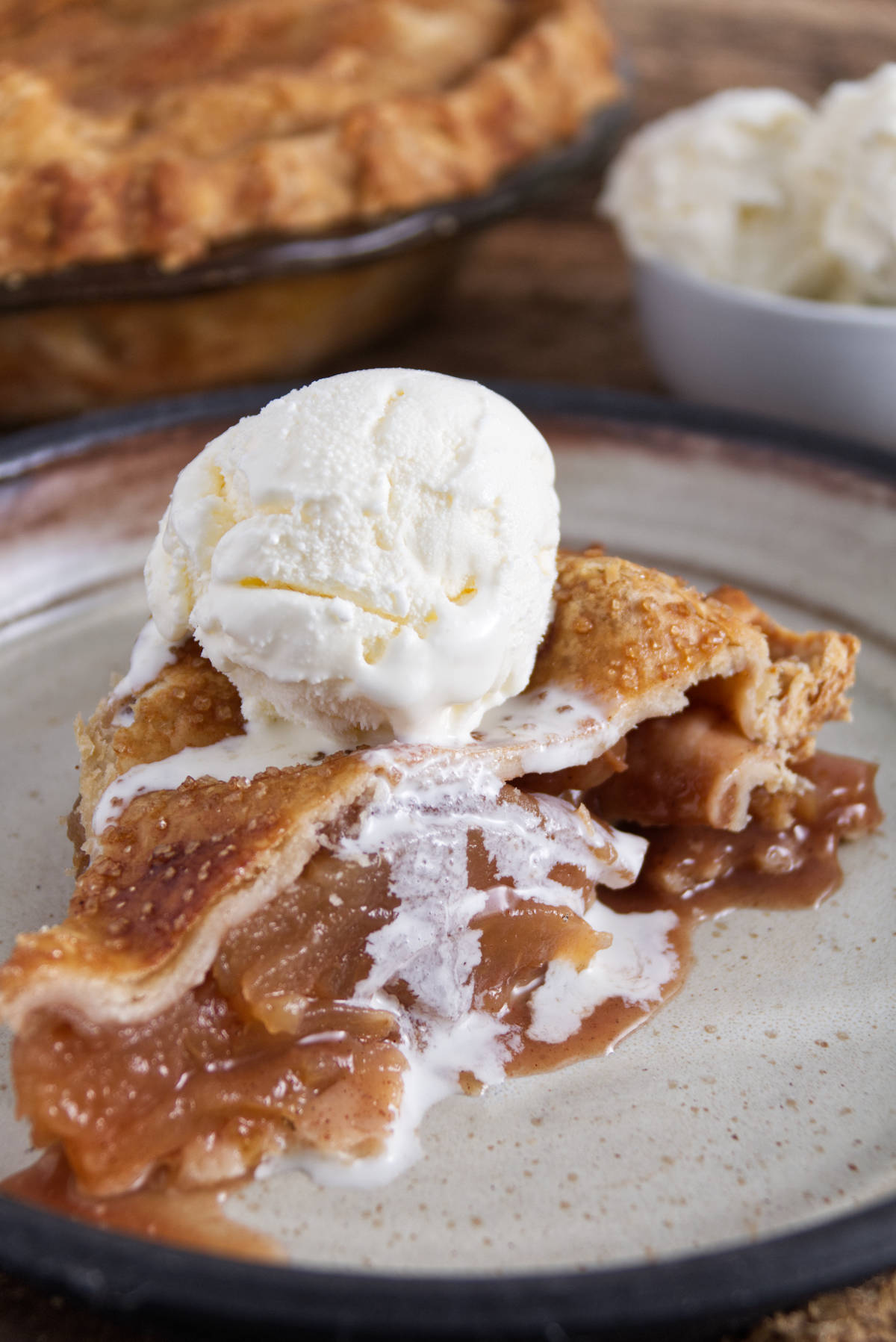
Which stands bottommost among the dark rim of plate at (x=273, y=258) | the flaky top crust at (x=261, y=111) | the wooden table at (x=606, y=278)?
the wooden table at (x=606, y=278)

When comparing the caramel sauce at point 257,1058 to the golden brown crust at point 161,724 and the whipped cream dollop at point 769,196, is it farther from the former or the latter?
the whipped cream dollop at point 769,196

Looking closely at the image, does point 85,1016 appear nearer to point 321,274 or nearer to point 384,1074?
point 384,1074

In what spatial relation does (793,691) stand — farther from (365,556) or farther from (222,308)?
(222,308)

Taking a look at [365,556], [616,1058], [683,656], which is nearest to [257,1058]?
[616,1058]

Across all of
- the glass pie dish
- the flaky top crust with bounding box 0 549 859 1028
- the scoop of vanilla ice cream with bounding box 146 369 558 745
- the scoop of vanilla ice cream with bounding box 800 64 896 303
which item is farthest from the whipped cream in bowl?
the scoop of vanilla ice cream with bounding box 146 369 558 745

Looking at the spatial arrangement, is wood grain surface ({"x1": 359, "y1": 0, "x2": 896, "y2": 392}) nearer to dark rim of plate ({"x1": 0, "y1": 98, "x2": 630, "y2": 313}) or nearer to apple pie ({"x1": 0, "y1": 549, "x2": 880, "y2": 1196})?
dark rim of plate ({"x1": 0, "y1": 98, "x2": 630, "y2": 313})

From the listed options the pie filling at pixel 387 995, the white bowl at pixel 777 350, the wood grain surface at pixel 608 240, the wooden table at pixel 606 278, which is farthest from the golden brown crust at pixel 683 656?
the wood grain surface at pixel 608 240

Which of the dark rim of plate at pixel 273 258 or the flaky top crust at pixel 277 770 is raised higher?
the dark rim of plate at pixel 273 258
